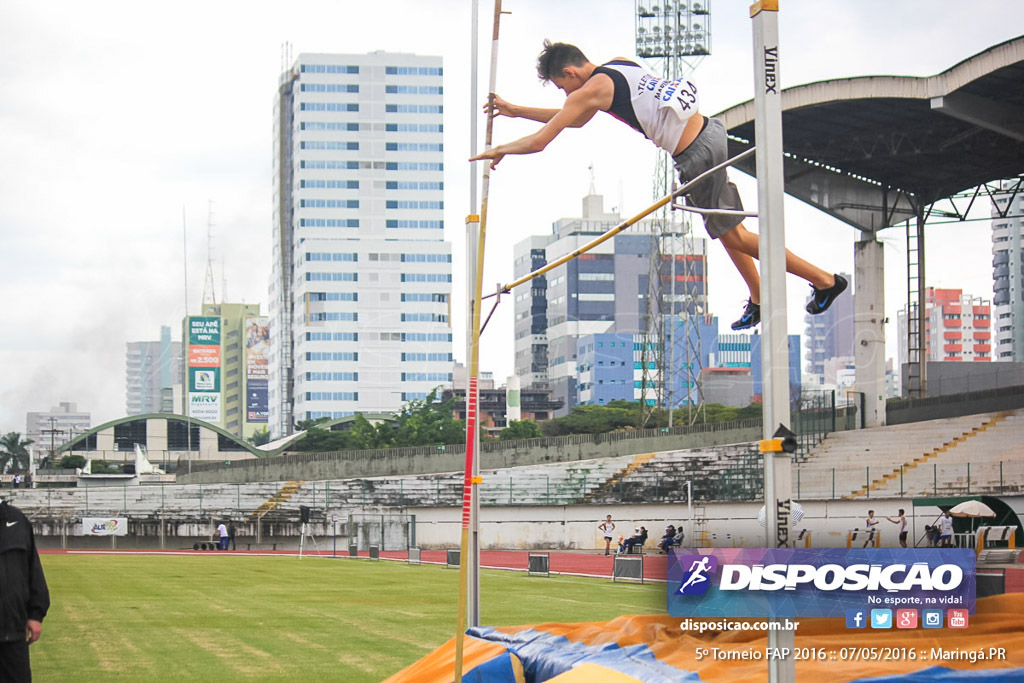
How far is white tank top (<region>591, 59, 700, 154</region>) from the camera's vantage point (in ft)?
23.7

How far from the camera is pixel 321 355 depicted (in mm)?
129000

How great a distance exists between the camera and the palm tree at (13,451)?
4208 inches

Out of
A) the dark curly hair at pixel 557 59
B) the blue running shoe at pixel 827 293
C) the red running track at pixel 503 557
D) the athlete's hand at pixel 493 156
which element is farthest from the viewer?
the red running track at pixel 503 557

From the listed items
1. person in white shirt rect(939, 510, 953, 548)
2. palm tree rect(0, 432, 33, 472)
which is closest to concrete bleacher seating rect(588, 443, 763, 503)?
person in white shirt rect(939, 510, 953, 548)

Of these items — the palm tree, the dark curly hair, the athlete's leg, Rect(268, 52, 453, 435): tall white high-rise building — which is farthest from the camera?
Rect(268, 52, 453, 435): tall white high-rise building

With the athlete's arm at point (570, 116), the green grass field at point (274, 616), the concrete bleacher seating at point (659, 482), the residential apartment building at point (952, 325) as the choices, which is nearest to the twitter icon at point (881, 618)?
the green grass field at point (274, 616)

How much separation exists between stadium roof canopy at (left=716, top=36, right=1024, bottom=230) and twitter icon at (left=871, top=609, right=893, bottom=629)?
470cm

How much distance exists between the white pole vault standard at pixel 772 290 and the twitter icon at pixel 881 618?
39 cm

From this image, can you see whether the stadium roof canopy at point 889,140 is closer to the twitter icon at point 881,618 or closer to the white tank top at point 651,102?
the white tank top at point 651,102

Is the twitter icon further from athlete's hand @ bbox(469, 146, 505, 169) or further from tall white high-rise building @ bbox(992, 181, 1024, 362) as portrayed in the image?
tall white high-rise building @ bbox(992, 181, 1024, 362)

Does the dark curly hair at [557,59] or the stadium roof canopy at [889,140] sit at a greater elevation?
the stadium roof canopy at [889,140]

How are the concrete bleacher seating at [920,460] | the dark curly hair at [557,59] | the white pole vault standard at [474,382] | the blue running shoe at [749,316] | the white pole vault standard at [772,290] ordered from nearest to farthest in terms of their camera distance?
the white pole vault standard at [772,290] < the blue running shoe at [749,316] < the white pole vault standard at [474,382] < the dark curly hair at [557,59] < the concrete bleacher seating at [920,460]

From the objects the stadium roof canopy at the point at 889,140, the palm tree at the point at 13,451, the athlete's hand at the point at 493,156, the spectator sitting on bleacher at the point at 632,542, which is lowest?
the palm tree at the point at 13,451

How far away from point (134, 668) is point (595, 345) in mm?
103183
